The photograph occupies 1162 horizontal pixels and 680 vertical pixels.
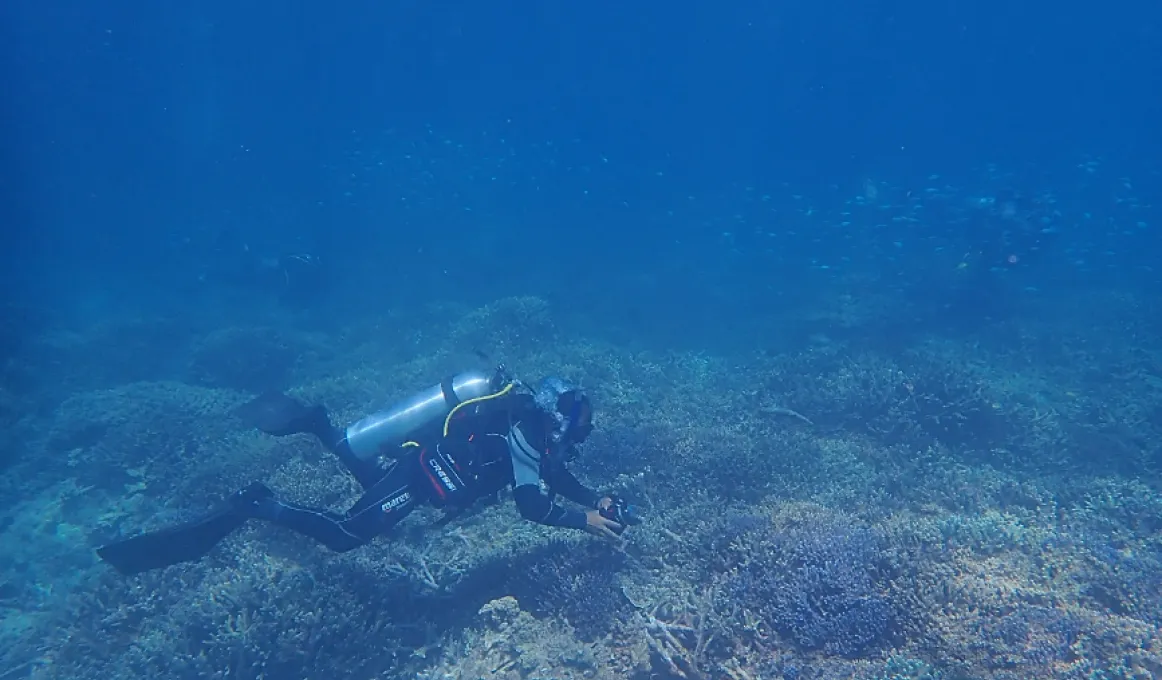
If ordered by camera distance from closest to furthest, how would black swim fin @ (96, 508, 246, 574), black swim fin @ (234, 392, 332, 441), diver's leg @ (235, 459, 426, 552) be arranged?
black swim fin @ (96, 508, 246, 574)
diver's leg @ (235, 459, 426, 552)
black swim fin @ (234, 392, 332, 441)

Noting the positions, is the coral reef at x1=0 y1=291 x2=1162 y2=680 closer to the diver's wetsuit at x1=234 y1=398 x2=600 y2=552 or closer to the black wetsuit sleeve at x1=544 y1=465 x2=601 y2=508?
the diver's wetsuit at x1=234 y1=398 x2=600 y2=552

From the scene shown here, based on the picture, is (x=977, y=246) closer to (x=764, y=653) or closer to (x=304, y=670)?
(x=764, y=653)

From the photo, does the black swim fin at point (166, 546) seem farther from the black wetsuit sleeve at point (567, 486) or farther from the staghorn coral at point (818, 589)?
the staghorn coral at point (818, 589)

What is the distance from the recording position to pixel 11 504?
432 inches

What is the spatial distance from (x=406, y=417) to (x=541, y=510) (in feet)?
5.95

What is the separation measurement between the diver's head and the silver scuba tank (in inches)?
34.0

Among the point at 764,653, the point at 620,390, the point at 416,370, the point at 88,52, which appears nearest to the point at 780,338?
the point at 620,390

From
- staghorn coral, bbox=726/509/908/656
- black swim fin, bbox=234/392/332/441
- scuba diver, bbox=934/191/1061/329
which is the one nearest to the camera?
staghorn coral, bbox=726/509/908/656

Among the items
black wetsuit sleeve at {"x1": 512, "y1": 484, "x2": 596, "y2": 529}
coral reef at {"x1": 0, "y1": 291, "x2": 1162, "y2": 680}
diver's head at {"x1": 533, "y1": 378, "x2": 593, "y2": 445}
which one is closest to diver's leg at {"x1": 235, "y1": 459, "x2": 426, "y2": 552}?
coral reef at {"x1": 0, "y1": 291, "x2": 1162, "y2": 680}

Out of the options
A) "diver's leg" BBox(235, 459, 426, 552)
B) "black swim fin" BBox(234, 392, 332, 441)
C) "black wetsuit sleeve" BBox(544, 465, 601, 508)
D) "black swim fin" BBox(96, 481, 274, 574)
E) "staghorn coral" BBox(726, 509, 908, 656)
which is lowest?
"staghorn coral" BBox(726, 509, 908, 656)

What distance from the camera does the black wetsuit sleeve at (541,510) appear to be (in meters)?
4.95

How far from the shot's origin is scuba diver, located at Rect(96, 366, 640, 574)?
502cm

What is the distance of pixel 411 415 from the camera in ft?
19.5

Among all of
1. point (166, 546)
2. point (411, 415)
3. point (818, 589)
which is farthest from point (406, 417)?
point (818, 589)
